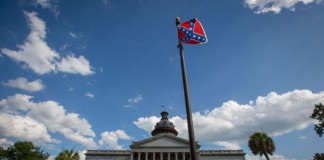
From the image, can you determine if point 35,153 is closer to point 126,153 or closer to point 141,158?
point 126,153

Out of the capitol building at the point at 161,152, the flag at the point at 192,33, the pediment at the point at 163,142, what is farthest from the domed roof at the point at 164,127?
the flag at the point at 192,33

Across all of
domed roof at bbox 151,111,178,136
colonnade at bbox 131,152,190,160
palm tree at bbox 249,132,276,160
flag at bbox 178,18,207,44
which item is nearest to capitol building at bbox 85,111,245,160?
colonnade at bbox 131,152,190,160

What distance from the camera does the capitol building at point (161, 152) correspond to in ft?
189

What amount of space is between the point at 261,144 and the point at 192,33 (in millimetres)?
36888

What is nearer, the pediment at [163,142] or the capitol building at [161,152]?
the capitol building at [161,152]

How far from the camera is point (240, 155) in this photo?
58.0 meters

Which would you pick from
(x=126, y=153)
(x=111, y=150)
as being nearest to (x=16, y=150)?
(x=111, y=150)

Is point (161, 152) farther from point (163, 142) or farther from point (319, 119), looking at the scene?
point (319, 119)

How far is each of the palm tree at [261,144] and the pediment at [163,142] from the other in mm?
19244

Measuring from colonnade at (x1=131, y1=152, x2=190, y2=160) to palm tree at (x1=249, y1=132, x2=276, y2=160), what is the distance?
778 inches

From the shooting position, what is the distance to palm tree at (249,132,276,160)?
41312mm

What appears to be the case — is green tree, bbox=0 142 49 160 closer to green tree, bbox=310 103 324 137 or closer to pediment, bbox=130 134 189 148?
pediment, bbox=130 134 189 148

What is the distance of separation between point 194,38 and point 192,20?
3.73ft

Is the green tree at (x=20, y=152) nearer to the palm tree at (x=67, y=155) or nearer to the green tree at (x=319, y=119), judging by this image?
the palm tree at (x=67, y=155)
